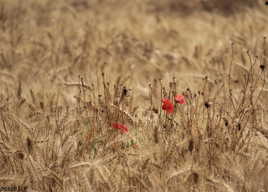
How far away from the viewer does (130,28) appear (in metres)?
4.64

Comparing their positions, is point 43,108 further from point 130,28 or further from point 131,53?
point 130,28

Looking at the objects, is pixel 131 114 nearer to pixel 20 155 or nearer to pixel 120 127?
pixel 120 127

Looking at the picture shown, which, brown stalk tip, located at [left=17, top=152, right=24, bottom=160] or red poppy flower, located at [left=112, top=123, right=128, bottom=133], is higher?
red poppy flower, located at [left=112, top=123, right=128, bottom=133]

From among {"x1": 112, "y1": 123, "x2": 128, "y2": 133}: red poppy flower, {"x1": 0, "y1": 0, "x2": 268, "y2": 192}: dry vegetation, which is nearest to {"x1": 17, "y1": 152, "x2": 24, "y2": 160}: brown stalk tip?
{"x1": 0, "y1": 0, "x2": 268, "y2": 192}: dry vegetation

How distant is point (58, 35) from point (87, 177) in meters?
2.93

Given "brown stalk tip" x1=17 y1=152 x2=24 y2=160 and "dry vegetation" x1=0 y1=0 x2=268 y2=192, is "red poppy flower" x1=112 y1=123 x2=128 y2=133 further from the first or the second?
"brown stalk tip" x1=17 y1=152 x2=24 y2=160

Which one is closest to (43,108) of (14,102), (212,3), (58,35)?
(14,102)

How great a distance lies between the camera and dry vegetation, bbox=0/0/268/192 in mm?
1644

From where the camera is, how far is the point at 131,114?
2.08 metres

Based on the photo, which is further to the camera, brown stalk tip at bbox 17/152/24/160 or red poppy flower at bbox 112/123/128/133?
red poppy flower at bbox 112/123/128/133

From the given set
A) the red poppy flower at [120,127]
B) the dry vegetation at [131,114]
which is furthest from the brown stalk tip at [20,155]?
the red poppy flower at [120,127]

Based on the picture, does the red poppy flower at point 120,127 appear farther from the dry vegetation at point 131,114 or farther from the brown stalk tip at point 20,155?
the brown stalk tip at point 20,155

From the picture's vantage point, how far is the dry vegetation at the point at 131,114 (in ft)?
5.39

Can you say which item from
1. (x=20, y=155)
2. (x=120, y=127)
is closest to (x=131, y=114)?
(x=120, y=127)
